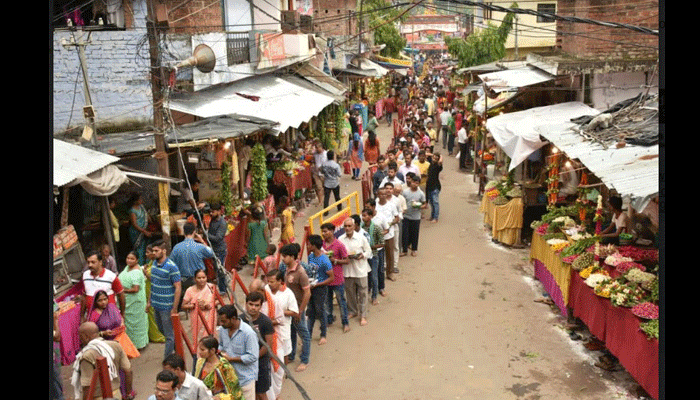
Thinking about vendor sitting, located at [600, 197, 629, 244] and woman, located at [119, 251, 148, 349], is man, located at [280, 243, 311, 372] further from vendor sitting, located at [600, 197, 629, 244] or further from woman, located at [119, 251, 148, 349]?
vendor sitting, located at [600, 197, 629, 244]

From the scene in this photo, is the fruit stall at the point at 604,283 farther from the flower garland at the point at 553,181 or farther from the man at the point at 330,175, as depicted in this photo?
the man at the point at 330,175

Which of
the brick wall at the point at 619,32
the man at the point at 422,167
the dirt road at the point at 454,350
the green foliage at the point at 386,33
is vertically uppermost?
the green foliage at the point at 386,33

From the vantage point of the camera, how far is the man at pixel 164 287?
8.91m

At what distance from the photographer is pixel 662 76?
5.30 metres

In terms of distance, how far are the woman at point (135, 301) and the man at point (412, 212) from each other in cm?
620

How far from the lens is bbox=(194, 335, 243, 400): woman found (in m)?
6.37

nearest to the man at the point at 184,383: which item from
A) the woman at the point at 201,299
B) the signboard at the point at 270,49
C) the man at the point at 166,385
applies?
the man at the point at 166,385

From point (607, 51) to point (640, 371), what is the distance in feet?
36.7

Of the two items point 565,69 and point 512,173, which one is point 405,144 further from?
point 565,69

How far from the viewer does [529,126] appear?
15.4m

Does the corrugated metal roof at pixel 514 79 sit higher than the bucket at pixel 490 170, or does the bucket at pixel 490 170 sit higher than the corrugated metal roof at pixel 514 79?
the corrugated metal roof at pixel 514 79

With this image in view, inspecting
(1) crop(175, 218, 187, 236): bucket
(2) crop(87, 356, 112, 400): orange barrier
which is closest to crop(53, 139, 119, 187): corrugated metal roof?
(1) crop(175, 218, 187, 236): bucket


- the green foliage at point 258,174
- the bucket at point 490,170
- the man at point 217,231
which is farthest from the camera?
the bucket at point 490,170

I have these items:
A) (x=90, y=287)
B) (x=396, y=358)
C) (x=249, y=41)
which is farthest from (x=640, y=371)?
(x=249, y=41)
